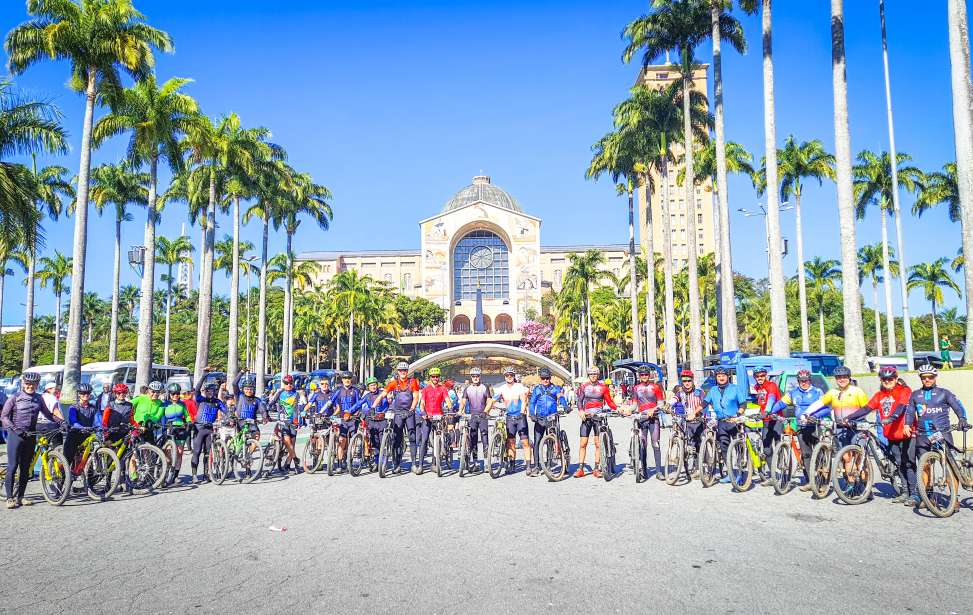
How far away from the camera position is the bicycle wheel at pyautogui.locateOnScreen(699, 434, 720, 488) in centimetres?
1054

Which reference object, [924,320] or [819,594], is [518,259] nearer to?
[924,320]

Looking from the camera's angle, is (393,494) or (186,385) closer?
(393,494)

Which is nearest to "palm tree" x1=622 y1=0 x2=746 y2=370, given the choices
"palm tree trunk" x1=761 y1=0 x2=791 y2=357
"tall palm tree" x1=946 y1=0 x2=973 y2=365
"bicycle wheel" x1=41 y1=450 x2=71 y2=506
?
"palm tree trunk" x1=761 y1=0 x2=791 y2=357

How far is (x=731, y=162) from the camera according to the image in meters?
38.7

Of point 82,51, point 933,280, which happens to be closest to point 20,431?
point 82,51

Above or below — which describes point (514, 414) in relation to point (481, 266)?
below

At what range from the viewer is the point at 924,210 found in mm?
41344

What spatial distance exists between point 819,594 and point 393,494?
6147 millimetres

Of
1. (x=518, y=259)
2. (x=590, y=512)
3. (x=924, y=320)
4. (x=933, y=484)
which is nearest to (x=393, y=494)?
(x=590, y=512)

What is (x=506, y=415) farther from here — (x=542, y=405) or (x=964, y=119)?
(x=964, y=119)

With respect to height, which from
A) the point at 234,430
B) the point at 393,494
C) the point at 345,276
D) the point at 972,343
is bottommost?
the point at 393,494

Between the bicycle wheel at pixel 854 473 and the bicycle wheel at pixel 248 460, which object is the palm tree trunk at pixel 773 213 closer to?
the bicycle wheel at pixel 854 473

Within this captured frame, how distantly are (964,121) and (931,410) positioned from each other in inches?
508

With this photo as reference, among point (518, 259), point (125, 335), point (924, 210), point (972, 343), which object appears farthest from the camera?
point (518, 259)
